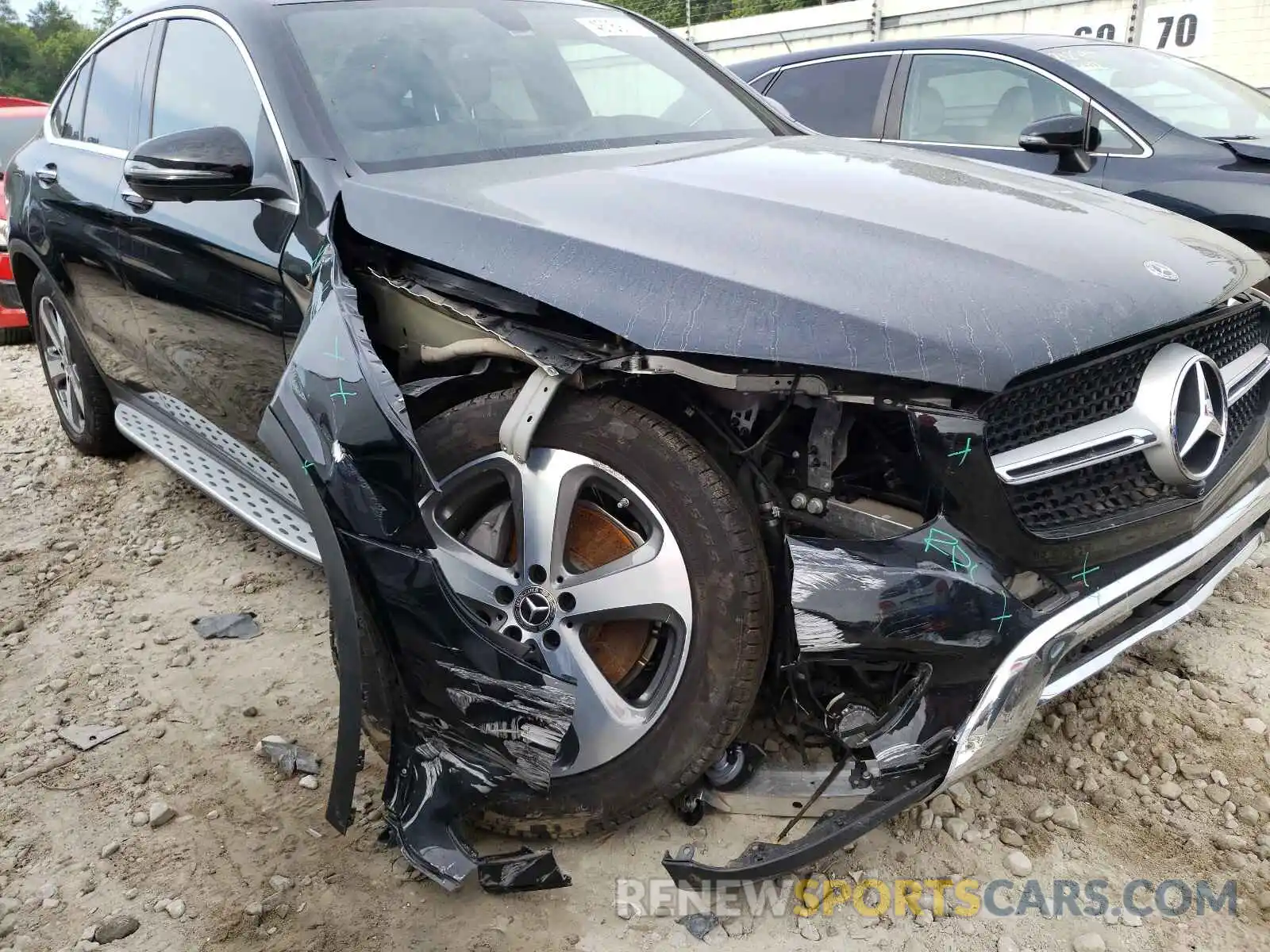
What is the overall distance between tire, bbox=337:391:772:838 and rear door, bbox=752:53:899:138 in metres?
3.68

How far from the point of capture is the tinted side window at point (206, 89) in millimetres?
2512

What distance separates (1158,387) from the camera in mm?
1837

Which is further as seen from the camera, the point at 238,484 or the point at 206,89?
the point at 238,484

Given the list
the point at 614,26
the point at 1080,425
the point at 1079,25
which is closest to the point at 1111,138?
the point at 614,26

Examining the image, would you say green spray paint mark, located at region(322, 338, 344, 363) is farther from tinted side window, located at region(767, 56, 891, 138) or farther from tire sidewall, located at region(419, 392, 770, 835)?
tinted side window, located at region(767, 56, 891, 138)

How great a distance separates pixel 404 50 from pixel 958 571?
78.5 inches

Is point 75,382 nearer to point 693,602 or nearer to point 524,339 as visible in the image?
point 524,339

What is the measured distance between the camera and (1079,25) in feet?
34.5

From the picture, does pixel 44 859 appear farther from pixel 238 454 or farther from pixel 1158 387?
pixel 1158 387

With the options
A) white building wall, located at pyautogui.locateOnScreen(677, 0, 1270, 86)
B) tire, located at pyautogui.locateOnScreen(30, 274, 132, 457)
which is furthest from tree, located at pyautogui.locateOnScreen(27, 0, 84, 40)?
tire, located at pyautogui.locateOnScreen(30, 274, 132, 457)

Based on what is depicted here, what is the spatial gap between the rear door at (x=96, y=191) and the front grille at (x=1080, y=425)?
278 centimetres

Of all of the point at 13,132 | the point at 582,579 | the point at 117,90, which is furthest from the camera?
the point at 13,132

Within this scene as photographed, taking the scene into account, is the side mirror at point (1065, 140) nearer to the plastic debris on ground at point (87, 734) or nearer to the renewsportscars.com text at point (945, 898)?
the renewsportscars.com text at point (945, 898)

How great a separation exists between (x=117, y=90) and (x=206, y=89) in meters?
0.96
